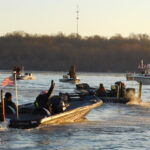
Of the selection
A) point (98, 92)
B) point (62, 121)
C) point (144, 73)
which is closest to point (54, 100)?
point (62, 121)

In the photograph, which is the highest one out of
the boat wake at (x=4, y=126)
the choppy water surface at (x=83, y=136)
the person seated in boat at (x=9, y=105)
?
the person seated in boat at (x=9, y=105)

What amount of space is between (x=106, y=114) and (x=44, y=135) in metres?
11.5

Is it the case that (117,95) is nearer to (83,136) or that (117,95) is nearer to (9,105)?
(9,105)

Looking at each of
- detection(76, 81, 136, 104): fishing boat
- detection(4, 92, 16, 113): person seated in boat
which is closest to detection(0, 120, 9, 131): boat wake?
detection(4, 92, 16, 113): person seated in boat

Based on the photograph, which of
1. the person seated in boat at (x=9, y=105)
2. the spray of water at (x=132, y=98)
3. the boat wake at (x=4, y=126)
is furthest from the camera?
the spray of water at (x=132, y=98)

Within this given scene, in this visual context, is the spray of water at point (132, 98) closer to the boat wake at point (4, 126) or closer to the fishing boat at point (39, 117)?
the fishing boat at point (39, 117)

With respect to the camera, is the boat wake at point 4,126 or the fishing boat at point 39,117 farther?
the boat wake at point 4,126

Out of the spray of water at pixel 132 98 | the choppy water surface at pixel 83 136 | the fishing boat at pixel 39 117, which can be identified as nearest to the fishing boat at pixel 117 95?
the spray of water at pixel 132 98

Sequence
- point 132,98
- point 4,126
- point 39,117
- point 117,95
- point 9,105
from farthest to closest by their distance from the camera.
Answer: point 132,98 → point 117,95 → point 9,105 → point 39,117 → point 4,126

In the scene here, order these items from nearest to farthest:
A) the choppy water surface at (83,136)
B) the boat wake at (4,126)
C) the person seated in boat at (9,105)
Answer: the choppy water surface at (83,136) < the boat wake at (4,126) < the person seated in boat at (9,105)

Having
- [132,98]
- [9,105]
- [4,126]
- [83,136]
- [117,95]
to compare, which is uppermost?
[9,105]

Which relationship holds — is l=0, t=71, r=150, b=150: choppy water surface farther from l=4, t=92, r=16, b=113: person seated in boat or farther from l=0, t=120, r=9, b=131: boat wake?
l=4, t=92, r=16, b=113: person seated in boat

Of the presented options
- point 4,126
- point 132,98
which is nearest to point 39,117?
point 4,126

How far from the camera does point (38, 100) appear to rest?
69.5 feet
